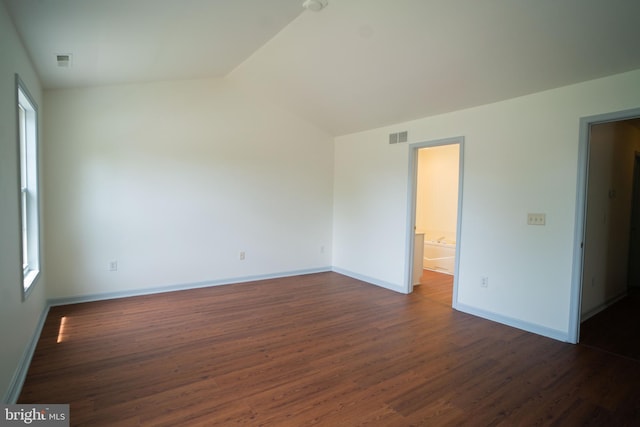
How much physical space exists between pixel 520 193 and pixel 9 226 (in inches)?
177

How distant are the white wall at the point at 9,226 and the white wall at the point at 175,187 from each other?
1576 millimetres

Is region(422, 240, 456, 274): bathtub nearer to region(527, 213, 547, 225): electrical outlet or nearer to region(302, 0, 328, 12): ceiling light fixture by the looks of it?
region(527, 213, 547, 225): electrical outlet

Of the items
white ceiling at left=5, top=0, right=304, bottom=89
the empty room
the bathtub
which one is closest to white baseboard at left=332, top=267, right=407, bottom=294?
the empty room

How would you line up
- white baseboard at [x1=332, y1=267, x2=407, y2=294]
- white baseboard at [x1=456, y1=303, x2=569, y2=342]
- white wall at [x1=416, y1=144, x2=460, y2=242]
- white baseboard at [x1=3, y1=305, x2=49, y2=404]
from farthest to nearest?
white wall at [x1=416, y1=144, x2=460, y2=242]
white baseboard at [x1=332, y1=267, x2=407, y2=294]
white baseboard at [x1=456, y1=303, x2=569, y2=342]
white baseboard at [x1=3, y1=305, x2=49, y2=404]

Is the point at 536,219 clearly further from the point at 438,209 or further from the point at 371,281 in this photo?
the point at 438,209

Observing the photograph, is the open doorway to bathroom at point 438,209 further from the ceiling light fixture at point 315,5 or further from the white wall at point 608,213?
the ceiling light fixture at point 315,5

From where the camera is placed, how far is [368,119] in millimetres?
5125

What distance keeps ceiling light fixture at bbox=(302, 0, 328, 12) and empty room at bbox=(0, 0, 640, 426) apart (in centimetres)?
2

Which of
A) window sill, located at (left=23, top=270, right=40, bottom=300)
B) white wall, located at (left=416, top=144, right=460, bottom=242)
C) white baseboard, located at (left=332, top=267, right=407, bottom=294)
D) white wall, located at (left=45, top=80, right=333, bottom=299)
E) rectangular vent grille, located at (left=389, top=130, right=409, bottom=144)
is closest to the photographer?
window sill, located at (left=23, top=270, right=40, bottom=300)

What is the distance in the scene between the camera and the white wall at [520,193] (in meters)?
3.26

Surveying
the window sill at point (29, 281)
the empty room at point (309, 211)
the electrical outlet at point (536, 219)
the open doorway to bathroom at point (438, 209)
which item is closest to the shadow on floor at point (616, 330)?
the empty room at point (309, 211)

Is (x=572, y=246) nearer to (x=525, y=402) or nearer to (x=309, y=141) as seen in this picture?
(x=525, y=402)

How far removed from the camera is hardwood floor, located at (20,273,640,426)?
217 cm

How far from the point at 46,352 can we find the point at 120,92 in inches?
123
